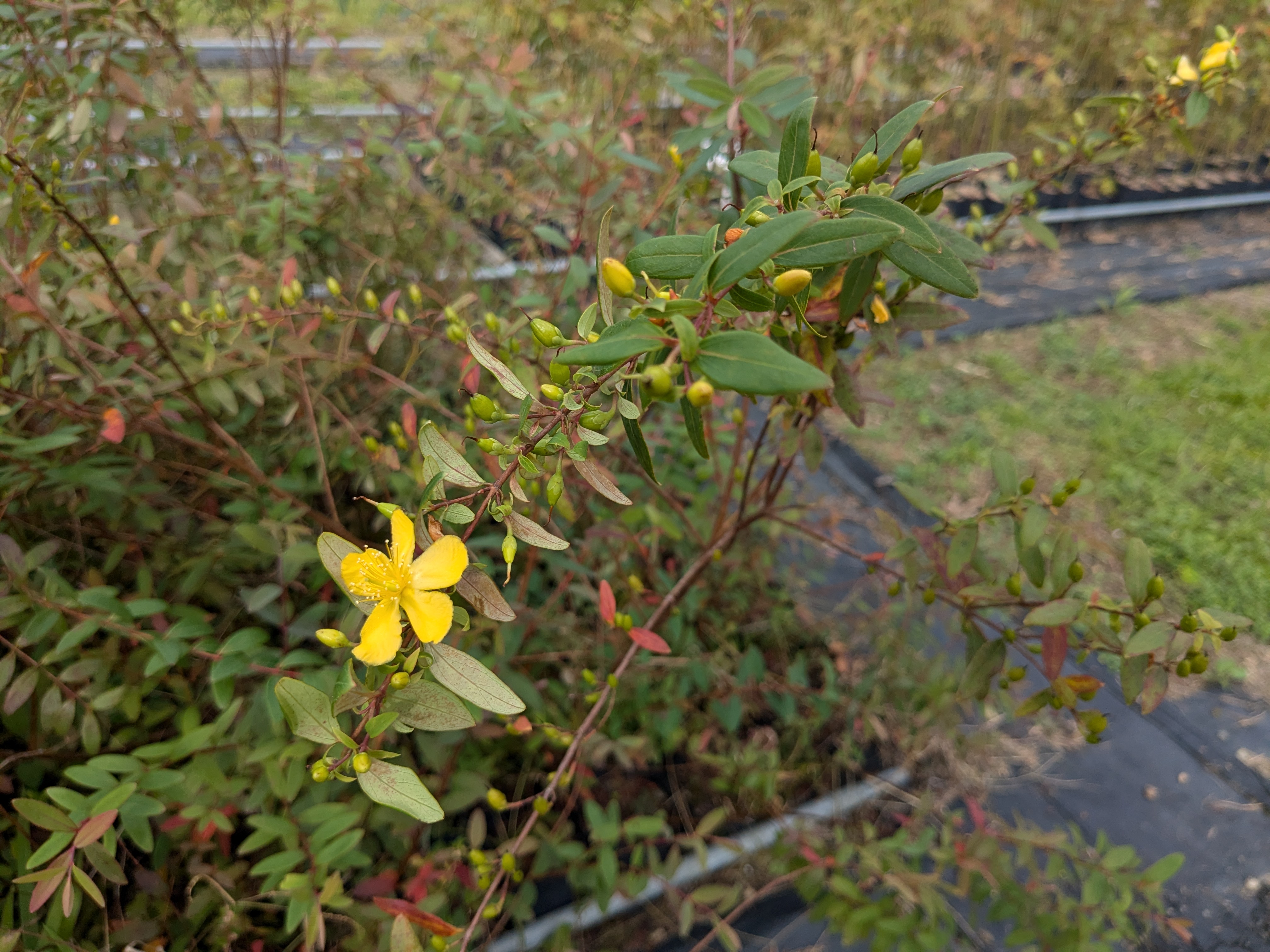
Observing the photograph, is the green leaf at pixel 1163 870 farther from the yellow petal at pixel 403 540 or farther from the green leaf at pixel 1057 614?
the yellow petal at pixel 403 540

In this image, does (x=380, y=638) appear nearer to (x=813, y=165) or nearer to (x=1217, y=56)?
(x=813, y=165)

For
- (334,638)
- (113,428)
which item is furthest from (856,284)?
(113,428)

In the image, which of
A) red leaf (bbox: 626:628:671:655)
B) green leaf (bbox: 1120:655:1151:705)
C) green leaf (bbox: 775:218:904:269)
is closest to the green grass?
green leaf (bbox: 1120:655:1151:705)

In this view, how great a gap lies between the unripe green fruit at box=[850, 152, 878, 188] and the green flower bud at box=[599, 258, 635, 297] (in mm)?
207

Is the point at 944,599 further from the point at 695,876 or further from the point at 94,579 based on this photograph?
the point at 94,579

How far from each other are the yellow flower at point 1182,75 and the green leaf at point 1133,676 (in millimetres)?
750

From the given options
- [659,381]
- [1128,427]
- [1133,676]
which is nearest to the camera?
[659,381]

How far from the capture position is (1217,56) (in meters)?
0.91

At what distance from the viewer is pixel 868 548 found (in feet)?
6.83

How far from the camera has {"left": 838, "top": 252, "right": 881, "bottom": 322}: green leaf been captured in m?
0.66

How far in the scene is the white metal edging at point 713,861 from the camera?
1.26 m

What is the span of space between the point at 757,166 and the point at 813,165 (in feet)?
0.33

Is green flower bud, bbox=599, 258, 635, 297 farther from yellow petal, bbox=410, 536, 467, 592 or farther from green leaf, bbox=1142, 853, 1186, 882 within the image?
green leaf, bbox=1142, 853, 1186, 882

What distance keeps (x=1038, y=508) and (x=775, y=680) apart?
2.36ft
